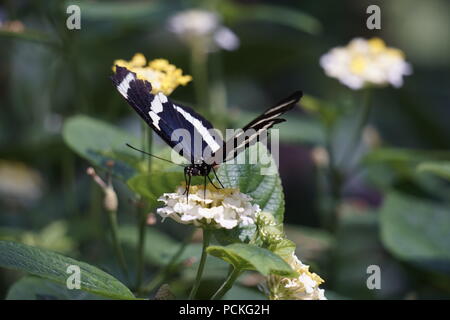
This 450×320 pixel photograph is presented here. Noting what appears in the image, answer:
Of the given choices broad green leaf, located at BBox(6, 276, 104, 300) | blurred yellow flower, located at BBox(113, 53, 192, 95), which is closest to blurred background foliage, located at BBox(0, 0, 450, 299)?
broad green leaf, located at BBox(6, 276, 104, 300)

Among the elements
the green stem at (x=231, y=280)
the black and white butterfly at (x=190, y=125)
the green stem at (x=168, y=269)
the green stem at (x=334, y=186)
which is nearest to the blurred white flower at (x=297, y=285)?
the green stem at (x=231, y=280)

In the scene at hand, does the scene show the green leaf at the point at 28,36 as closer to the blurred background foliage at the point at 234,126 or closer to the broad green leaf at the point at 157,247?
the blurred background foliage at the point at 234,126

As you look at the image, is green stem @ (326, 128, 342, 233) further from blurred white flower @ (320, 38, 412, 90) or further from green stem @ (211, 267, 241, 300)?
green stem @ (211, 267, 241, 300)

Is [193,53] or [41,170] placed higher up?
[193,53]

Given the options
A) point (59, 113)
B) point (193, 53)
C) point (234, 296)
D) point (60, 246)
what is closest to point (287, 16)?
point (193, 53)

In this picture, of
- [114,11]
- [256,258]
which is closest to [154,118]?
[256,258]

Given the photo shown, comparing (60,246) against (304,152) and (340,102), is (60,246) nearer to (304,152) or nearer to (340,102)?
(340,102)

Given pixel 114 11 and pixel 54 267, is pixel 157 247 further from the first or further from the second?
pixel 114 11
